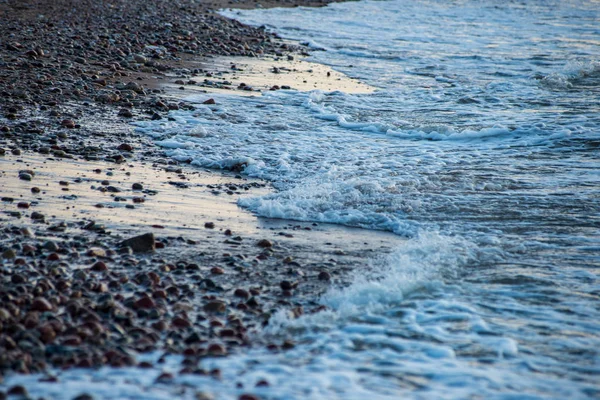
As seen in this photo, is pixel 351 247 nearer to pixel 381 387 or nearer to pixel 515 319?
pixel 515 319

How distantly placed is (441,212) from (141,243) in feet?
9.22

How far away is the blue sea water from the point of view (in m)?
3.71

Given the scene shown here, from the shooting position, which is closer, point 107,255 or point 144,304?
point 144,304

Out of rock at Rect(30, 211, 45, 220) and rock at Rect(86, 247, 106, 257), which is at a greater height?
rock at Rect(30, 211, 45, 220)

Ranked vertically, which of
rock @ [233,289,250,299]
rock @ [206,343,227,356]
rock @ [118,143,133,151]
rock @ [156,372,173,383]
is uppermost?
rock @ [118,143,133,151]

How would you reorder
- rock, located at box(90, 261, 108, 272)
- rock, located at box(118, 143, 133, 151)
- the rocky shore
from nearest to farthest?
the rocky shore, rock, located at box(90, 261, 108, 272), rock, located at box(118, 143, 133, 151)

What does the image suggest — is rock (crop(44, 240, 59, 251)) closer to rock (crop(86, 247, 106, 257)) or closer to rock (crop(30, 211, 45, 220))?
rock (crop(86, 247, 106, 257))

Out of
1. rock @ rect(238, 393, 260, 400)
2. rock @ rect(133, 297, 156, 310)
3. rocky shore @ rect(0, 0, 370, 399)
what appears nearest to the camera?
rock @ rect(238, 393, 260, 400)

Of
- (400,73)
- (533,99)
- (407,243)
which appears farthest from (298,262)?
(400,73)

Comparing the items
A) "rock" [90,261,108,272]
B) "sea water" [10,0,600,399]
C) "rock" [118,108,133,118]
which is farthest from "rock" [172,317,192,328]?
"rock" [118,108,133,118]

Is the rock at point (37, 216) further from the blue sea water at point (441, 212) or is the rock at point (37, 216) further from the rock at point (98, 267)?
the blue sea water at point (441, 212)

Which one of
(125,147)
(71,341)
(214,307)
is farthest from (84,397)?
(125,147)

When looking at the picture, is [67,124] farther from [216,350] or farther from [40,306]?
[216,350]

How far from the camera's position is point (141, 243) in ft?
16.3
